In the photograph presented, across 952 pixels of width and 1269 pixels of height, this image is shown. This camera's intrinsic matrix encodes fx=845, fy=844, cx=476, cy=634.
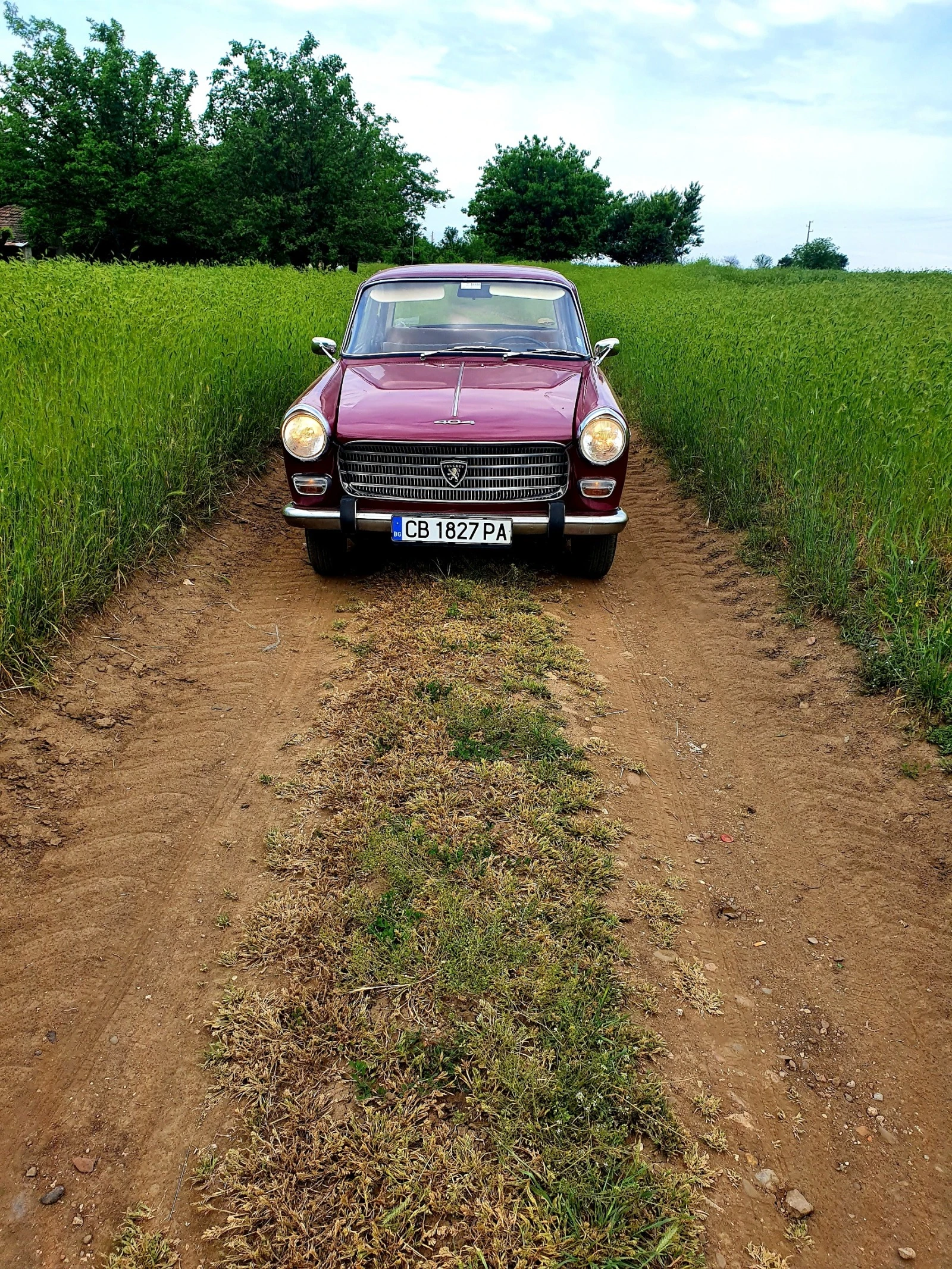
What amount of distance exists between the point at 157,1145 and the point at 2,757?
179 centimetres

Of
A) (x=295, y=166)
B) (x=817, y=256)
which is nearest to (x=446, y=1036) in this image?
(x=295, y=166)

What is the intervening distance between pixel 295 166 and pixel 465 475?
38296mm

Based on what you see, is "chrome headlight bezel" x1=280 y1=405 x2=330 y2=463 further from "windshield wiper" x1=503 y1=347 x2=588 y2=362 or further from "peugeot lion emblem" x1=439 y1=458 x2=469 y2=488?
"windshield wiper" x1=503 y1=347 x2=588 y2=362

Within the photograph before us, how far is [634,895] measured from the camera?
8.74 ft

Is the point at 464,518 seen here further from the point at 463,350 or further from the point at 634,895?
the point at 634,895

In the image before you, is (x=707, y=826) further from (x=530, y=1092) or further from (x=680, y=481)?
(x=680, y=481)

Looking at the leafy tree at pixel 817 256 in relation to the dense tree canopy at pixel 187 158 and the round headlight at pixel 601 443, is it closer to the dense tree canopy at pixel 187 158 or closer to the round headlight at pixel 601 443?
the dense tree canopy at pixel 187 158

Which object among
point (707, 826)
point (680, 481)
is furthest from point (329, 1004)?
point (680, 481)

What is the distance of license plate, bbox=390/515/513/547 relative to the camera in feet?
15.4

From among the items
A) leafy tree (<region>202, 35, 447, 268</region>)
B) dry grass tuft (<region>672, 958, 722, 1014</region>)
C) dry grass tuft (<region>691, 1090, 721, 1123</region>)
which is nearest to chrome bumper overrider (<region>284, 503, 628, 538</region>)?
dry grass tuft (<region>672, 958, 722, 1014</region>)

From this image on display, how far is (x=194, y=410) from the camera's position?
5809 millimetres

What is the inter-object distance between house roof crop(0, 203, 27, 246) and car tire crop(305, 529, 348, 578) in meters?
44.8

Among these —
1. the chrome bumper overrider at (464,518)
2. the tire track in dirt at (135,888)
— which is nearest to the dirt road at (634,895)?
the tire track in dirt at (135,888)

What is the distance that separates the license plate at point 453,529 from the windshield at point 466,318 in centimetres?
153
